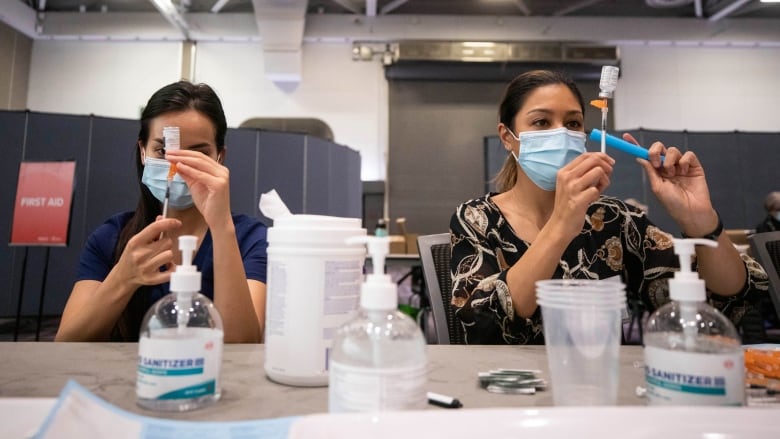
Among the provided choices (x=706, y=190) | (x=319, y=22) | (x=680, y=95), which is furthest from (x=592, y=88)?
(x=706, y=190)

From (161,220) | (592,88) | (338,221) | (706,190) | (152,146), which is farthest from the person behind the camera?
(592,88)

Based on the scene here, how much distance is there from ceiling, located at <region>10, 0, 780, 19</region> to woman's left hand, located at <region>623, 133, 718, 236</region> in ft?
19.2

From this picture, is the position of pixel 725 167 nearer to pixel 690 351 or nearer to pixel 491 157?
pixel 491 157

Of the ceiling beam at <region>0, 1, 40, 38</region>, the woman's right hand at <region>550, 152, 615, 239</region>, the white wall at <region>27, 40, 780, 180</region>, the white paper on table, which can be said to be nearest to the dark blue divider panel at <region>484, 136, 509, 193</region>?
the white wall at <region>27, 40, 780, 180</region>

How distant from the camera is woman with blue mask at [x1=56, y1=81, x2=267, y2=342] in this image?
2.46 ft

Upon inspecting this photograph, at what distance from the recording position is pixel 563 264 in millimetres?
1042

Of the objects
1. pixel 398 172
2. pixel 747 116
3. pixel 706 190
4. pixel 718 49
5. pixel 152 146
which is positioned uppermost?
pixel 718 49

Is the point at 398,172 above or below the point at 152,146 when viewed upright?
above

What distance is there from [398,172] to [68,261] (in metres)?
4.06

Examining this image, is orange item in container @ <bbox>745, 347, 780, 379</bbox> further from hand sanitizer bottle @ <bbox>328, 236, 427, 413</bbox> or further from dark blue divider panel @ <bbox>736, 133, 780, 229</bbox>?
dark blue divider panel @ <bbox>736, 133, 780, 229</bbox>

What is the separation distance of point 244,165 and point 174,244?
4343 millimetres

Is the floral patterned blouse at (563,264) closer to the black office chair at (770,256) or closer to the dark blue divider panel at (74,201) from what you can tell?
the black office chair at (770,256)

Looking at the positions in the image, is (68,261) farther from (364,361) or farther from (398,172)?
(364,361)

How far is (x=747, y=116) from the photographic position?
6547 millimetres
